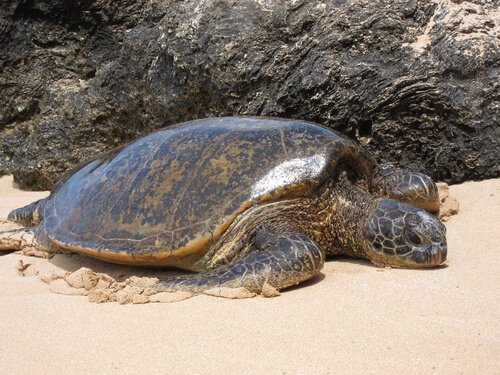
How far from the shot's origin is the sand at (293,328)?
6.95ft

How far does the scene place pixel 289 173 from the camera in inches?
139

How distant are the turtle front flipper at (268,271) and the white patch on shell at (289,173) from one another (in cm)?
36

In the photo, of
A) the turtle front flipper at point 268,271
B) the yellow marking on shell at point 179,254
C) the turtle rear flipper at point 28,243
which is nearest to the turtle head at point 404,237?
the turtle front flipper at point 268,271

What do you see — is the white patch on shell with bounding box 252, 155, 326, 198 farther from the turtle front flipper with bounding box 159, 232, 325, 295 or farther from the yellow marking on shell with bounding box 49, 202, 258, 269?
the turtle front flipper with bounding box 159, 232, 325, 295

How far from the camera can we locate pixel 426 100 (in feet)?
15.5

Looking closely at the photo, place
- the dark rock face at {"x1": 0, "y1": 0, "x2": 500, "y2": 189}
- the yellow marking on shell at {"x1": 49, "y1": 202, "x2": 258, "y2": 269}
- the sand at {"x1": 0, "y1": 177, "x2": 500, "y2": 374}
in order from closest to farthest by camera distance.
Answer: the sand at {"x1": 0, "y1": 177, "x2": 500, "y2": 374}
the yellow marking on shell at {"x1": 49, "y1": 202, "x2": 258, "y2": 269}
the dark rock face at {"x1": 0, "y1": 0, "x2": 500, "y2": 189}

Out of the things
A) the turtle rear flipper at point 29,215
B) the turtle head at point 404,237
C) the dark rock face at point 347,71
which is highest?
the dark rock face at point 347,71

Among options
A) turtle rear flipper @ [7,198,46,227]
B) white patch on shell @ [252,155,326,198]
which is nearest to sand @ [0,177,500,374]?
white patch on shell @ [252,155,326,198]

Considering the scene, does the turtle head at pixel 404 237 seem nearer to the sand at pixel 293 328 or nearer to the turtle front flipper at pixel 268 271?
the sand at pixel 293 328

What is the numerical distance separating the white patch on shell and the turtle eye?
0.64 m

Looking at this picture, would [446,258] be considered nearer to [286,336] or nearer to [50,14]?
[286,336]

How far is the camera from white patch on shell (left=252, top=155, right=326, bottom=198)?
3490 millimetres

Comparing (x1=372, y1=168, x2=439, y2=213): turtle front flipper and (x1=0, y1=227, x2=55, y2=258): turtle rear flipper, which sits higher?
(x1=372, y1=168, x2=439, y2=213): turtle front flipper

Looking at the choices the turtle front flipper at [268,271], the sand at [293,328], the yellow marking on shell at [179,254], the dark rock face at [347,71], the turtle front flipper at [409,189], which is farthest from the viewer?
the dark rock face at [347,71]
